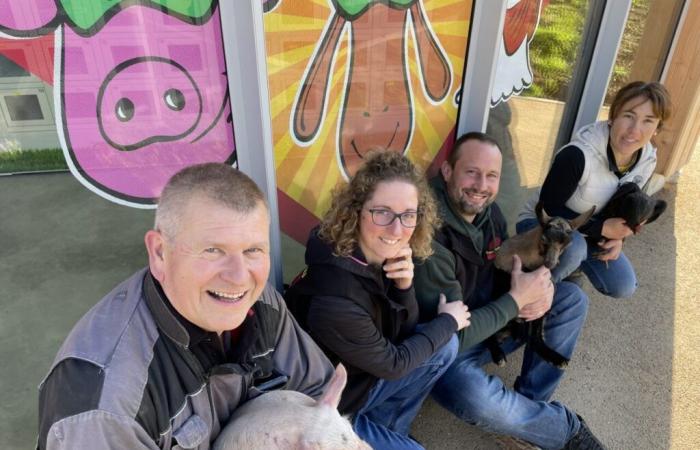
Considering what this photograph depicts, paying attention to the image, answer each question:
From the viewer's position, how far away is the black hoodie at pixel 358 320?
1942 millimetres

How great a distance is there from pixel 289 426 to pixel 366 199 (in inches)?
37.5

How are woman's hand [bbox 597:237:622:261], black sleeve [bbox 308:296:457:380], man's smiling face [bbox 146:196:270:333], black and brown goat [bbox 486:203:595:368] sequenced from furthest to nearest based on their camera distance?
1. woman's hand [bbox 597:237:622:261]
2. black and brown goat [bbox 486:203:595:368]
3. black sleeve [bbox 308:296:457:380]
4. man's smiling face [bbox 146:196:270:333]

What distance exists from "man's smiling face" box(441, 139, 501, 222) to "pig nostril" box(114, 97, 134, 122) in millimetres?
1540

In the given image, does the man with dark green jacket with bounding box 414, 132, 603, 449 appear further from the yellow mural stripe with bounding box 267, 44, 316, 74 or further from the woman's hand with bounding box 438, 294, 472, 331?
the yellow mural stripe with bounding box 267, 44, 316, 74

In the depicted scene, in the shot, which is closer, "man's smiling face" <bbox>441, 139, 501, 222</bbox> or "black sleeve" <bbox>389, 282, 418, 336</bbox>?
"black sleeve" <bbox>389, 282, 418, 336</bbox>

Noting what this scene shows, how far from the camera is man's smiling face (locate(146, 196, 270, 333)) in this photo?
133cm

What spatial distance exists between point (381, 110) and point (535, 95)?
139cm

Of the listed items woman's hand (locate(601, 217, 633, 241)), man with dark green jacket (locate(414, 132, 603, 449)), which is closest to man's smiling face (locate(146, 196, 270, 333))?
man with dark green jacket (locate(414, 132, 603, 449))

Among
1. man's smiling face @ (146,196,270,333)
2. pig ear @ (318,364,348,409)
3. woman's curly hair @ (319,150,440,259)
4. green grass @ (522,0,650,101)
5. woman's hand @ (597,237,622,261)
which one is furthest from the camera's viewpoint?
green grass @ (522,0,650,101)

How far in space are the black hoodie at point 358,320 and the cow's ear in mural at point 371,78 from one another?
2.35ft

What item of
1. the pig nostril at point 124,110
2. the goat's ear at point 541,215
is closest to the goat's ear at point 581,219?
the goat's ear at point 541,215

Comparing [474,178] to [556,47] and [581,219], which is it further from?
[556,47]

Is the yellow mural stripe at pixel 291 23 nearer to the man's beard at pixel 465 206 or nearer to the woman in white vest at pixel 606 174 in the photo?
the man's beard at pixel 465 206

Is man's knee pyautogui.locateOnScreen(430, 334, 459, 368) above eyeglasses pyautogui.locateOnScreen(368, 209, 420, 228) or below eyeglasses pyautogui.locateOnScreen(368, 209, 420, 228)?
below
